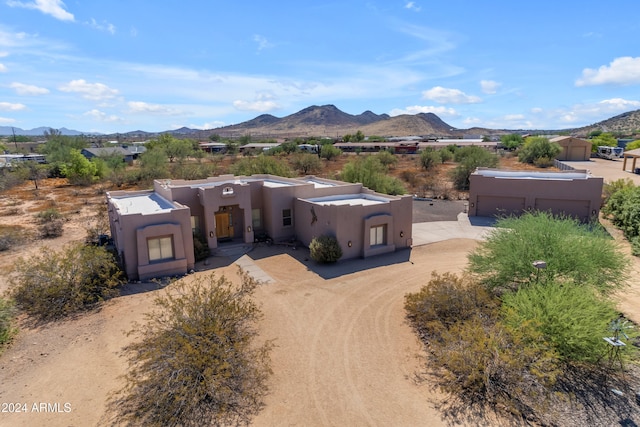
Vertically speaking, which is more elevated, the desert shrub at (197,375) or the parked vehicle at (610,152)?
the parked vehicle at (610,152)

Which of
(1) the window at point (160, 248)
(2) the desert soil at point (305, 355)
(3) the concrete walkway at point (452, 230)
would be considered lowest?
(2) the desert soil at point (305, 355)

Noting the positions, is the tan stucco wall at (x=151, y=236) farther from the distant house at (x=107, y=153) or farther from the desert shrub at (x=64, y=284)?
the distant house at (x=107, y=153)

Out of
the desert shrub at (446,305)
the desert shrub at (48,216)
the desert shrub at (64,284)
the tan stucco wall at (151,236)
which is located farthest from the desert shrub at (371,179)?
the desert shrub at (48,216)

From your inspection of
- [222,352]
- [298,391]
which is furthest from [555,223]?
[222,352]

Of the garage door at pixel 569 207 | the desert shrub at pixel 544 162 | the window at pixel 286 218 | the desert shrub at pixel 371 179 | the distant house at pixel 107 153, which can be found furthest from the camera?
the distant house at pixel 107 153

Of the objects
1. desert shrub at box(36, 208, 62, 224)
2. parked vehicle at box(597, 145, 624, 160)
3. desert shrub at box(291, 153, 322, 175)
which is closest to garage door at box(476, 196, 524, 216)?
desert shrub at box(291, 153, 322, 175)

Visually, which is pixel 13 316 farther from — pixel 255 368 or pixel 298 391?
pixel 298 391

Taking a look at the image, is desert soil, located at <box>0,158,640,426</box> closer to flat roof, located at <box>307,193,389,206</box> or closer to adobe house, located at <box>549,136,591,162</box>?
flat roof, located at <box>307,193,389,206</box>

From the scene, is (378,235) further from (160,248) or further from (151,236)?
(151,236)
